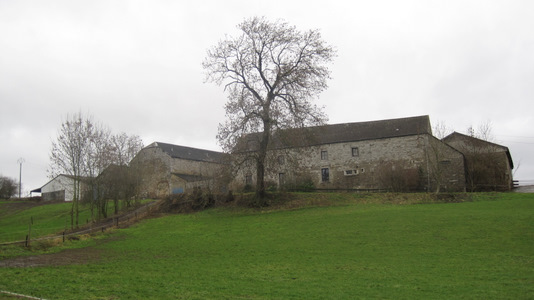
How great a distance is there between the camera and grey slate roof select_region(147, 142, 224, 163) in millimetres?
54094

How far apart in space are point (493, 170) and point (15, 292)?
138ft

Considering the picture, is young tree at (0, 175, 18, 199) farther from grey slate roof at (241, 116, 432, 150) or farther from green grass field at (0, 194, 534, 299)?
green grass field at (0, 194, 534, 299)

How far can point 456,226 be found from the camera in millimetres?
22875

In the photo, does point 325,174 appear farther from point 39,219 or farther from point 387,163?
point 39,219

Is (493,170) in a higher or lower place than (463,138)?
lower

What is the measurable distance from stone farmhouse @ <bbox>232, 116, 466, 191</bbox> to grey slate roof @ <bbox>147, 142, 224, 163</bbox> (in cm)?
1261

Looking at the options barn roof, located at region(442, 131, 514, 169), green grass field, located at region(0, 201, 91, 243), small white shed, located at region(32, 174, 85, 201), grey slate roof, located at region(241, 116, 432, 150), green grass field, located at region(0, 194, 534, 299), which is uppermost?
grey slate roof, located at region(241, 116, 432, 150)

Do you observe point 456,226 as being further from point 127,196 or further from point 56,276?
point 127,196

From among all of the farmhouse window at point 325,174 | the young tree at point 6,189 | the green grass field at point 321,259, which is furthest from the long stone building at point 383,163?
the young tree at point 6,189

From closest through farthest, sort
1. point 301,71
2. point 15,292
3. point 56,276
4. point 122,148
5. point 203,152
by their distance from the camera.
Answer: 1. point 15,292
2. point 56,276
3. point 301,71
4. point 122,148
5. point 203,152

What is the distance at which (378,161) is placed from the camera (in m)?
42.6

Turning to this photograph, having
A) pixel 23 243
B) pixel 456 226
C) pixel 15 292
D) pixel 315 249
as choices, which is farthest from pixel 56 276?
pixel 456 226

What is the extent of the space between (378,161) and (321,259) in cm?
2634

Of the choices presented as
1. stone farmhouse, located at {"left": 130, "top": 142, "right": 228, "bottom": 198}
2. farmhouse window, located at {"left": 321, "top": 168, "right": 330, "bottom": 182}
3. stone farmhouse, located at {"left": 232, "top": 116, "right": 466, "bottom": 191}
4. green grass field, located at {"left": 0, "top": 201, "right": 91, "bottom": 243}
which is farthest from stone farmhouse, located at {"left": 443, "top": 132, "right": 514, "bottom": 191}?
green grass field, located at {"left": 0, "top": 201, "right": 91, "bottom": 243}
